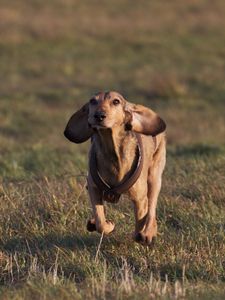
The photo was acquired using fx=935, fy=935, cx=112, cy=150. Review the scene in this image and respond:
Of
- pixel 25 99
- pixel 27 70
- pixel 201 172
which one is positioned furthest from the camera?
pixel 27 70

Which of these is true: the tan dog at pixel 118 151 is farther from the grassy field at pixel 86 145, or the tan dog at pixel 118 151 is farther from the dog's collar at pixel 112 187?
the grassy field at pixel 86 145

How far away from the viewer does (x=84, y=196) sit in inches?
334

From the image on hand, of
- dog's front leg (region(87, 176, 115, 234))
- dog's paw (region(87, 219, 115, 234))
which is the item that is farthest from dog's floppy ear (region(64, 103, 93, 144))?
dog's paw (region(87, 219, 115, 234))

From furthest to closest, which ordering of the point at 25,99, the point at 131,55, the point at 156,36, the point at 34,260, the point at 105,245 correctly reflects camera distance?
the point at 156,36
the point at 131,55
the point at 25,99
the point at 105,245
the point at 34,260

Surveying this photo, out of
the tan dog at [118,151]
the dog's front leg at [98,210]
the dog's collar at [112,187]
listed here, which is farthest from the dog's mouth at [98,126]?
the dog's front leg at [98,210]

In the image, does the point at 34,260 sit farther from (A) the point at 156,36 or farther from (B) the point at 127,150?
(A) the point at 156,36

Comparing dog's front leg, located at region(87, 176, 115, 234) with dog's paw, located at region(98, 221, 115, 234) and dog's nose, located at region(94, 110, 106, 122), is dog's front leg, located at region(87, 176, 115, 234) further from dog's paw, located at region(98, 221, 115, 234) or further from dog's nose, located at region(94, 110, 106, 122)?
dog's nose, located at region(94, 110, 106, 122)

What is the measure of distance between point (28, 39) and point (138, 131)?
19.5 metres

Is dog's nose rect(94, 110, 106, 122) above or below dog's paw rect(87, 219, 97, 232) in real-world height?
above

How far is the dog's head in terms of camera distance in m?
6.30

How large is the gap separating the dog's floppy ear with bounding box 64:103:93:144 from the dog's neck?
11 centimetres

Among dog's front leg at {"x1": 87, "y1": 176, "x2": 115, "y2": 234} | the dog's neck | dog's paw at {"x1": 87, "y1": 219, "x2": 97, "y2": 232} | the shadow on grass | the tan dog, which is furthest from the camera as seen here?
the shadow on grass

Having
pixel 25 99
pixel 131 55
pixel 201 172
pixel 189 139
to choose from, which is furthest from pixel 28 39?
pixel 201 172

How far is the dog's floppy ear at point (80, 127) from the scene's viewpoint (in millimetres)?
6570
